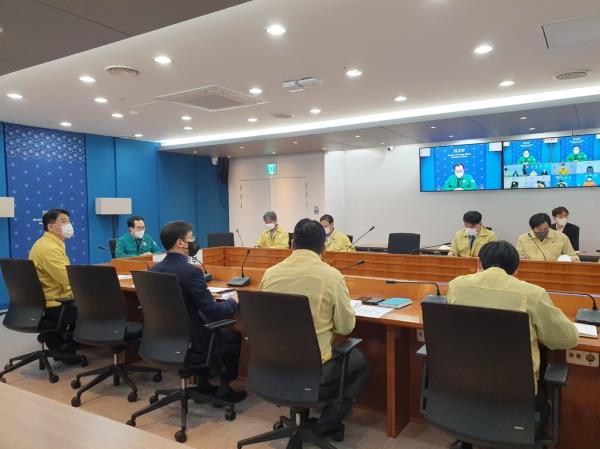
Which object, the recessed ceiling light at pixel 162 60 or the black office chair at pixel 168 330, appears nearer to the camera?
the black office chair at pixel 168 330

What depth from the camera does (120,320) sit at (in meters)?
3.00

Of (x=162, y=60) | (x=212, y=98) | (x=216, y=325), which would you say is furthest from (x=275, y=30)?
(x=216, y=325)

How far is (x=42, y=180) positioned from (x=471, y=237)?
6230 mm

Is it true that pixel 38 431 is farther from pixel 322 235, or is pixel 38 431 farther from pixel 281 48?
pixel 281 48

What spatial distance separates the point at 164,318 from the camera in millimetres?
2596

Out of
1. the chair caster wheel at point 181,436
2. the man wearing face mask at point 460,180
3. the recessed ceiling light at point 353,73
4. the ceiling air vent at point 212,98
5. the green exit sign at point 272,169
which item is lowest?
the chair caster wheel at point 181,436

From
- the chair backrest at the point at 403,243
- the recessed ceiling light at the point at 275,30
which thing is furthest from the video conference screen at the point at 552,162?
the recessed ceiling light at the point at 275,30

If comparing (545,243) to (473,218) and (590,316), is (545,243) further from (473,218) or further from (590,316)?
(590,316)

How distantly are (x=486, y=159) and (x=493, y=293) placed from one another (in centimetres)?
577

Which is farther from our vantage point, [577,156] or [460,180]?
[460,180]

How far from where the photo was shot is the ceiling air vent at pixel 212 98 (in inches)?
179

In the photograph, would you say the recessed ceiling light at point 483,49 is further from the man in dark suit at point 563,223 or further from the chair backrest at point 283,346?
the man in dark suit at point 563,223

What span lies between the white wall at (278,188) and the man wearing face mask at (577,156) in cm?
411

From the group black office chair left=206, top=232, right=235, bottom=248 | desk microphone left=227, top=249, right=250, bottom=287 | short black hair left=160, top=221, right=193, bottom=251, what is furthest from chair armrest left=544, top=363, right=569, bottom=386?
black office chair left=206, top=232, right=235, bottom=248
